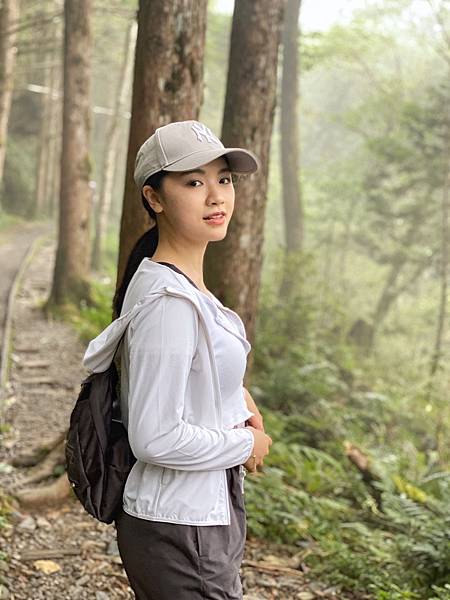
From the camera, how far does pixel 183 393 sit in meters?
2.20

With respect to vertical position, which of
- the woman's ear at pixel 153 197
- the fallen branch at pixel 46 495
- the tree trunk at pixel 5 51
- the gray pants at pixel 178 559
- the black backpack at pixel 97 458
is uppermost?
the tree trunk at pixel 5 51

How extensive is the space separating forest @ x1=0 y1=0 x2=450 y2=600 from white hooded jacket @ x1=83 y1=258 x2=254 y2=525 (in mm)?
829

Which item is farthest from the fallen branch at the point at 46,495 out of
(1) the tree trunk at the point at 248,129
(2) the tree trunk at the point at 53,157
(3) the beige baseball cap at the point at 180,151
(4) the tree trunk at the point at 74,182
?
(2) the tree trunk at the point at 53,157

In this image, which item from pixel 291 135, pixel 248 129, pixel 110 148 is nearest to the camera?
pixel 248 129

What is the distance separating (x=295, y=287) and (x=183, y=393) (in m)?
12.1

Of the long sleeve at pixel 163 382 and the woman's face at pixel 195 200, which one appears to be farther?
the woman's face at pixel 195 200

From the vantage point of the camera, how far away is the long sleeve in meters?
2.18

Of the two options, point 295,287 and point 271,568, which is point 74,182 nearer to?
point 295,287

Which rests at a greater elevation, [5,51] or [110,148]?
[5,51]

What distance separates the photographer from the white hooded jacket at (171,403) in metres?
2.19

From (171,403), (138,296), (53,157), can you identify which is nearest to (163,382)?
(171,403)

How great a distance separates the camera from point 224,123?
6.60 m

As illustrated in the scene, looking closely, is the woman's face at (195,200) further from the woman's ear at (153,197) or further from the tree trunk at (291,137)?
the tree trunk at (291,137)

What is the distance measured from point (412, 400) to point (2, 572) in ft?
31.4
